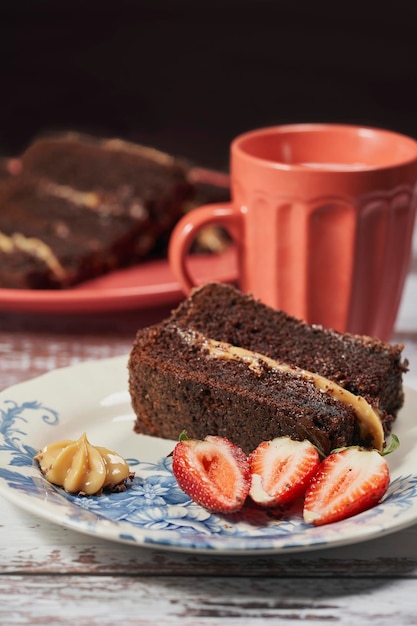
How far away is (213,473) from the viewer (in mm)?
1371

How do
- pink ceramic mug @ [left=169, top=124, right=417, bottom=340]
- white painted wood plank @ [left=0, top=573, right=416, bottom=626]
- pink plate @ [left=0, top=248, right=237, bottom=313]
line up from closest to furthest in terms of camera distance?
1. white painted wood plank @ [left=0, top=573, right=416, bottom=626]
2. pink ceramic mug @ [left=169, top=124, right=417, bottom=340]
3. pink plate @ [left=0, top=248, right=237, bottom=313]

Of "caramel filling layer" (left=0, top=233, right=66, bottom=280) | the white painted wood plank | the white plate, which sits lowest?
the white painted wood plank

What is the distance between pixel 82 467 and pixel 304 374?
0.42m

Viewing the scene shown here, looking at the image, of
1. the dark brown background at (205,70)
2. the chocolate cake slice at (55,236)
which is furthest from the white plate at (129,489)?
the dark brown background at (205,70)

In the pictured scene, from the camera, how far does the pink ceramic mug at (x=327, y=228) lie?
1.91 meters

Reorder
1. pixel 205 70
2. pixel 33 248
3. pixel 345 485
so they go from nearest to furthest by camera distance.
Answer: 1. pixel 345 485
2. pixel 33 248
3. pixel 205 70

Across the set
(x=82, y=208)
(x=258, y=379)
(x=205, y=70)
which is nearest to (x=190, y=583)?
(x=258, y=379)

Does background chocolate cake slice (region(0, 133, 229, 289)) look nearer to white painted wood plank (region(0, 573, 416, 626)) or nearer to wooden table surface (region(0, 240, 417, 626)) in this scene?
wooden table surface (region(0, 240, 417, 626))

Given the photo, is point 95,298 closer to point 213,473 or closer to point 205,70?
point 213,473

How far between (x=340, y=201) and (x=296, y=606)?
0.96 meters

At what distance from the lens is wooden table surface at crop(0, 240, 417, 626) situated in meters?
1.18

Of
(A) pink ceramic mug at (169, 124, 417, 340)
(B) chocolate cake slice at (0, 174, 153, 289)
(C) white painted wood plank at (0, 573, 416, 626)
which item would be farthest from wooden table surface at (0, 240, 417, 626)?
(B) chocolate cake slice at (0, 174, 153, 289)

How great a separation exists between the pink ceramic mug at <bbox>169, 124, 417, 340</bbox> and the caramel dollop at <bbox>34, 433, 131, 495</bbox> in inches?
27.6

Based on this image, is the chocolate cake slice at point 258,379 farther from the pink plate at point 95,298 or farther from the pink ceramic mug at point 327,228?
the pink plate at point 95,298
